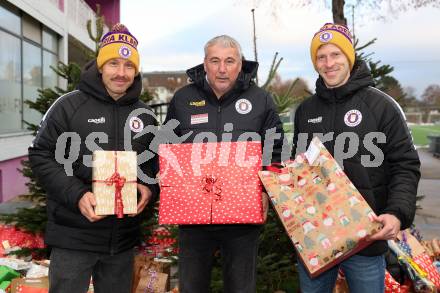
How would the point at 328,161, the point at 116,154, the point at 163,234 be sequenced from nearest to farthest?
the point at 328,161 → the point at 116,154 → the point at 163,234

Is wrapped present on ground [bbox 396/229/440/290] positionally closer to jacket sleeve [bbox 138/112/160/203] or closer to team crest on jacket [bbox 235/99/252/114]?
team crest on jacket [bbox 235/99/252/114]

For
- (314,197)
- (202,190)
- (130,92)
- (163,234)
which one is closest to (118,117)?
(130,92)

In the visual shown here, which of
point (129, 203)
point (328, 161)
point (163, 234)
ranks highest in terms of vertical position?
point (328, 161)

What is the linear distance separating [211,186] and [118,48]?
A: 110cm

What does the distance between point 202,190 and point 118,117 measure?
2.44 ft

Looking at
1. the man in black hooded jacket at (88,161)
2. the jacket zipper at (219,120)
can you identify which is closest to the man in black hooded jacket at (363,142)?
the jacket zipper at (219,120)

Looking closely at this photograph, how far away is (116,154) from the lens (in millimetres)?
2754

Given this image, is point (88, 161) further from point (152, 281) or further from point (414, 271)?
point (414, 271)

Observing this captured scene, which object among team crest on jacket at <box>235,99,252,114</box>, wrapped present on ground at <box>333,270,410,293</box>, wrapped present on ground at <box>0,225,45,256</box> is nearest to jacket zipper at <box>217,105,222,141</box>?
team crest on jacket at <box>235,99,252,114</box>

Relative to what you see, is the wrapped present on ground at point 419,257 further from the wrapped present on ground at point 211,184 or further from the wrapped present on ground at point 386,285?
the wrapped present on ground at point 211,184

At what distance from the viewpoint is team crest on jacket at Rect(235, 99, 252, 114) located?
3.07m

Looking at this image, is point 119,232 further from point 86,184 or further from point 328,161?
point 328,161

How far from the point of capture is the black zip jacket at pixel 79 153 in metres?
2.82

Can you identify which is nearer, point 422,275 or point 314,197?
point 314,197
